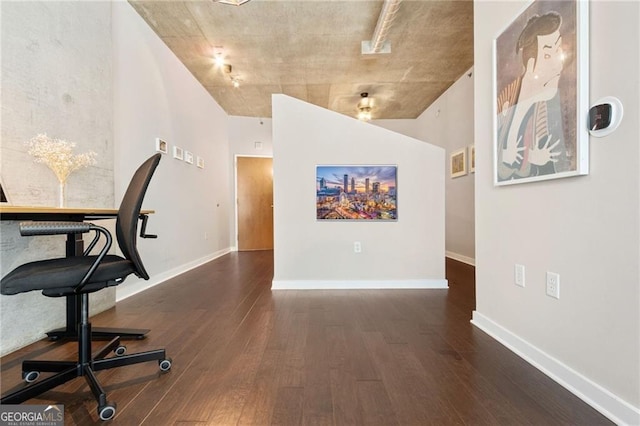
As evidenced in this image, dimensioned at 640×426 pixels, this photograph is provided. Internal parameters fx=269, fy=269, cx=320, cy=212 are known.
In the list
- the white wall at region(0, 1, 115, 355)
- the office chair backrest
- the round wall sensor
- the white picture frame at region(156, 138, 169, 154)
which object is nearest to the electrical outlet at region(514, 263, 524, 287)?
the round wall sensor

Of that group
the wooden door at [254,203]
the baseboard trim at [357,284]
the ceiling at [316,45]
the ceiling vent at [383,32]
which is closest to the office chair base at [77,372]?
the baseboard trim at [357,284]

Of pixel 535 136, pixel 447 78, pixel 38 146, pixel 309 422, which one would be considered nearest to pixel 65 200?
pixel 38 146

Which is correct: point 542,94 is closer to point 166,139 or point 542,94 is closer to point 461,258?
point 461,258

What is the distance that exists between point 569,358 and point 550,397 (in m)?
0.24

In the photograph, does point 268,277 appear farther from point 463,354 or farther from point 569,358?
point 569,358

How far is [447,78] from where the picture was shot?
4.59 meters

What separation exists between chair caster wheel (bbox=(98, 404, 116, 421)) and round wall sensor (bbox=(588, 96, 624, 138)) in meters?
2.48

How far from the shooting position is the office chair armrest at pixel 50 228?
984mm

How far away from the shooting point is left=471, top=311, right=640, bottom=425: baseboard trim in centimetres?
113

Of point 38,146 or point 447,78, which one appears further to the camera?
point 447,78

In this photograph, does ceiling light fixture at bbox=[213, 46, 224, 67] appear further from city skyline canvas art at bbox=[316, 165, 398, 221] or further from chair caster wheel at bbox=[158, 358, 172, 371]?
chair caster wheel at bbox=[158, 358, 172, 371]

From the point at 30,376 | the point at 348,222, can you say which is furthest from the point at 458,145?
the point at 30,376

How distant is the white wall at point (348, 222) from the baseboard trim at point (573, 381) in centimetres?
136

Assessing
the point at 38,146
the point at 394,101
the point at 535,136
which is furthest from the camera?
the point at 394,101
